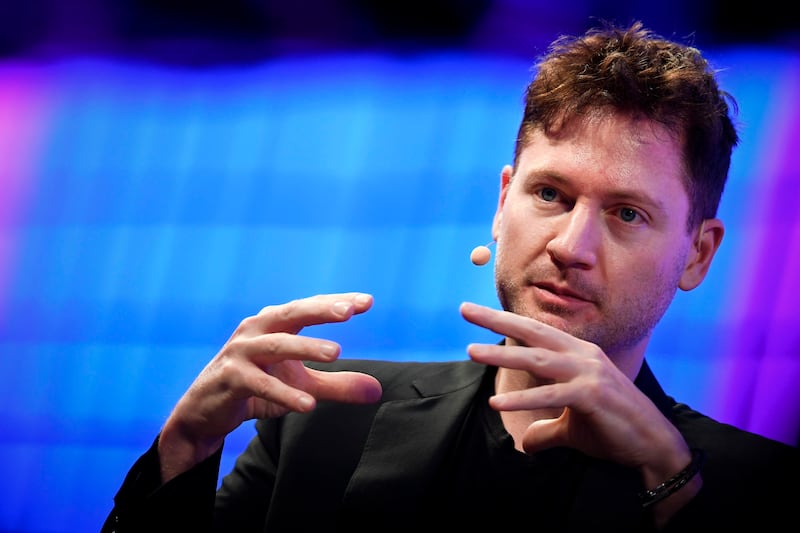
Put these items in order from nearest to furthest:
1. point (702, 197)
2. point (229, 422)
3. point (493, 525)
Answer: point (229, 422) < point (493, 525) < point (702, 197)

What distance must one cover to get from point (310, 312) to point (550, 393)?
421 millimetres

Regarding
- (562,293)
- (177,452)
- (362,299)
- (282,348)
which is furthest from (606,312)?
(177,452)

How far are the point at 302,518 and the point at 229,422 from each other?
1.10 ft

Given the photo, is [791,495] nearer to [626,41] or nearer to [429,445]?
[429,445]

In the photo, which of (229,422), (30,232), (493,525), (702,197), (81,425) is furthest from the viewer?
(30,232)

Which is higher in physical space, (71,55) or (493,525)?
(71,55)

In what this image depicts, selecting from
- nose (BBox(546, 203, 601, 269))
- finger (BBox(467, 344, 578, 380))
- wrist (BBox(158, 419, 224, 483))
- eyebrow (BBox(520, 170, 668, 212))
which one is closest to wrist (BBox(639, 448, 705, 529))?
finger (BBox(467, 344, 578, 380))

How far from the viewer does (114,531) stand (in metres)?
1.53

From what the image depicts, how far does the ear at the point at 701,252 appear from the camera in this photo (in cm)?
187

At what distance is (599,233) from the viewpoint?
1.65 m

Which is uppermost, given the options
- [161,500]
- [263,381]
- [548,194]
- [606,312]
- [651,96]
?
[651,96]

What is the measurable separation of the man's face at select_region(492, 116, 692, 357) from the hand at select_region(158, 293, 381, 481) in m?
0.44

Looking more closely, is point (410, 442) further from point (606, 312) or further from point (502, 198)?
point (502, 198)

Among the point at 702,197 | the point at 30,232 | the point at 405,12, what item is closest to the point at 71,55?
the point at 30,232
